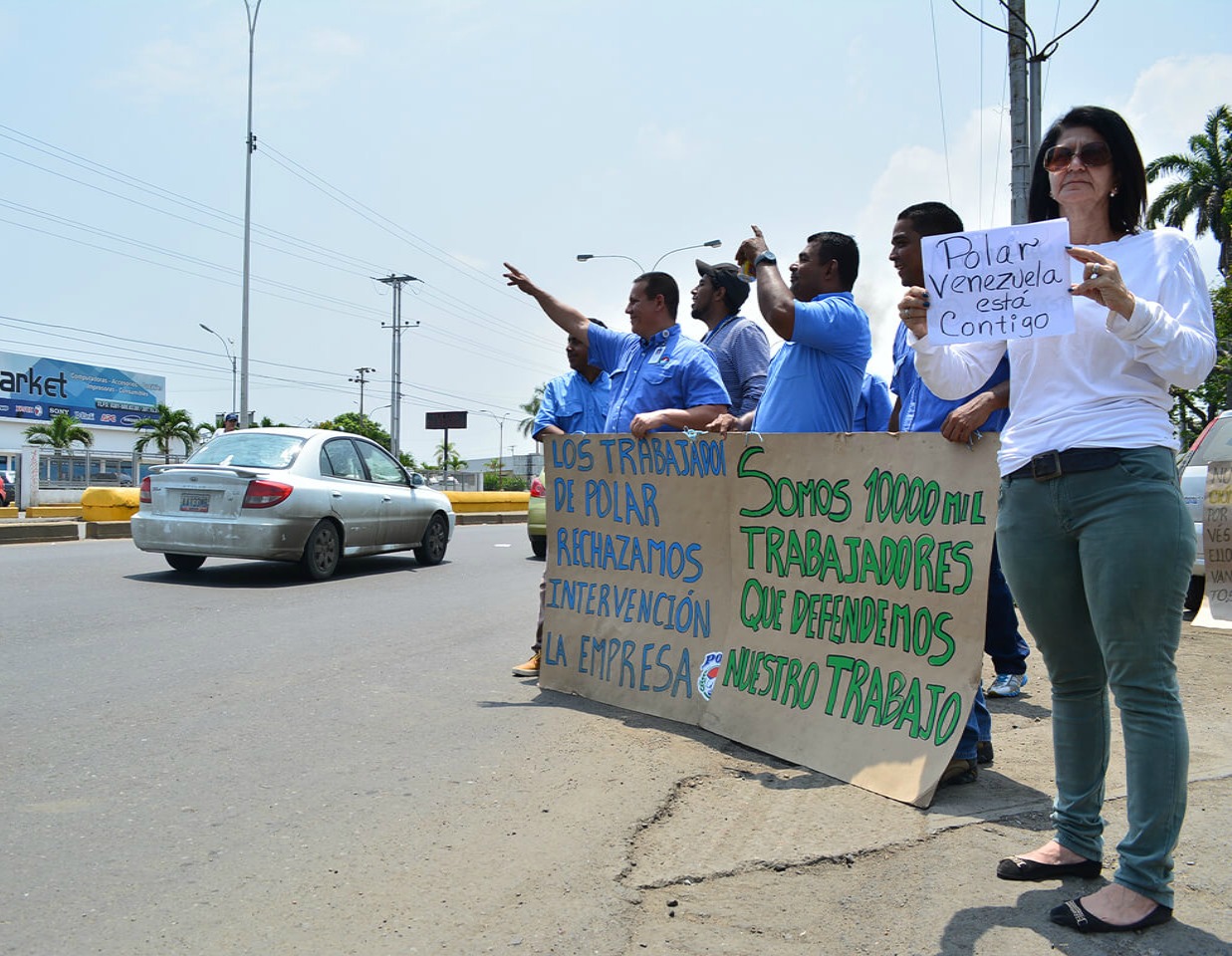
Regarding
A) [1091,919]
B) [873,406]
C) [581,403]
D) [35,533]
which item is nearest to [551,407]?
[581,403]

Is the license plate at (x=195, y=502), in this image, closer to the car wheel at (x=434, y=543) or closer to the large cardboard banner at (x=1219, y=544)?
the car wheel at (x=434, y=543)

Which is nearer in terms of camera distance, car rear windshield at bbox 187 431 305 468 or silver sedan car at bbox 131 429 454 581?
silver sedan car at bbox 131 429 454 581

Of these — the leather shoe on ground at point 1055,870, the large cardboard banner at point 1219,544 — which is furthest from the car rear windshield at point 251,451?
the leather shoe on ground at point 1055,870

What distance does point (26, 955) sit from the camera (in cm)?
242

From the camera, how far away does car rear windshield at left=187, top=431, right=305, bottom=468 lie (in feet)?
32.8

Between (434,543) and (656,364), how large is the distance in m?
7.57

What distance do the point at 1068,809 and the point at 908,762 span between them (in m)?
0.79

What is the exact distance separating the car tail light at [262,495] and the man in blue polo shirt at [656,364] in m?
5.05

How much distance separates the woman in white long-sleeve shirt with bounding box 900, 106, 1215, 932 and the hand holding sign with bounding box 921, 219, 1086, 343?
83 mm

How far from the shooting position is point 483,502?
27.6 m

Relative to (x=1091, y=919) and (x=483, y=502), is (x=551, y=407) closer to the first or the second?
(x=1091, y=919)

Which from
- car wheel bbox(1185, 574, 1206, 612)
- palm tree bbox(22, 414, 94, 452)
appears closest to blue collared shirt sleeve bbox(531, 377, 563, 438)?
car wheel bbox(1185, 574, 1206, 612)

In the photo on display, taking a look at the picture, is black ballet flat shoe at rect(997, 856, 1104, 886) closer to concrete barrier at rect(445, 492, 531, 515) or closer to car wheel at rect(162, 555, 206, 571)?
car wheel at rect(162, 555, 206, 571)

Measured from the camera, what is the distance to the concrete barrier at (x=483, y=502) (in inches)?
1059
